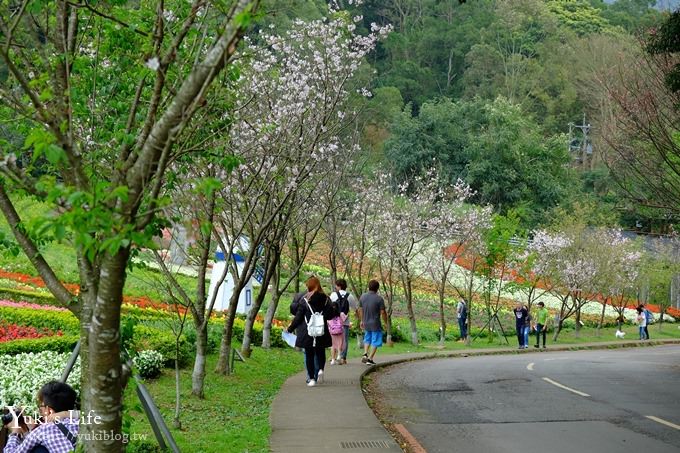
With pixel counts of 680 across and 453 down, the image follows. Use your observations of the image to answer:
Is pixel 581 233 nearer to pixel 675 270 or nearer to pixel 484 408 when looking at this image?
pixel 675 270

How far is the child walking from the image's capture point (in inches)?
658

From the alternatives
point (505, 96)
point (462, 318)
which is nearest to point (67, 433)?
point (462, 318)

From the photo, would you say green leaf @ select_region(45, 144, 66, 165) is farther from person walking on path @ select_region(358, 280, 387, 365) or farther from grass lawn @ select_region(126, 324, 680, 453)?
person walking on path @ select_region(358, 280, 387, 365)

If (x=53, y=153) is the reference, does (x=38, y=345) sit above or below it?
below

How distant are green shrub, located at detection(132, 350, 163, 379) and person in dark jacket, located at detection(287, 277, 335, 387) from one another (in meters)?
2.20

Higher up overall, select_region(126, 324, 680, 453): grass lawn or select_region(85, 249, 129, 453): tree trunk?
select_region(85, 249, 129, 453): tree trunk

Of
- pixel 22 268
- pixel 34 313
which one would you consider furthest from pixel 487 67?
pixel 34 313

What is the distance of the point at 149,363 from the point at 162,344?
3.53 ft

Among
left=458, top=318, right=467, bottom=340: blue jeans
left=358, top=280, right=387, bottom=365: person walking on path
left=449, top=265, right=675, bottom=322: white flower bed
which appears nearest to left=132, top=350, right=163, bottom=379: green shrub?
left=358, top=280, right=387, bottom=365: person walking on path

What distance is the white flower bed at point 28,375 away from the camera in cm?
1097

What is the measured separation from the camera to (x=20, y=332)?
1666 cm

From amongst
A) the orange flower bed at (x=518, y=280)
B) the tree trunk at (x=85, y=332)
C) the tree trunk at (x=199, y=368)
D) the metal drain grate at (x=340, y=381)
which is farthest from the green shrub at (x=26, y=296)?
the orange flower bed at (x=518, y=280)

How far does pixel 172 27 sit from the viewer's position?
873cm

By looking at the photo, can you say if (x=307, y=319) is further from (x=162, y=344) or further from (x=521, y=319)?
(x=521, y=319)
